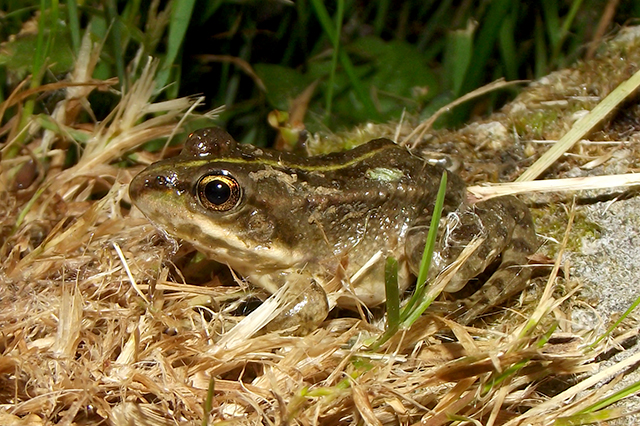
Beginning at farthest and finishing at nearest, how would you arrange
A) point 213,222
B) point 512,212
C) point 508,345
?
point 512,212
point 213,222
point 508,345

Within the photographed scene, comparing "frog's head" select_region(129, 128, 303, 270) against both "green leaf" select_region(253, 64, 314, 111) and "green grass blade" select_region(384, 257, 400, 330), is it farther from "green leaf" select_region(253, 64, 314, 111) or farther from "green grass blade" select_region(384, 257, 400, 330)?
"green leaf" select_region(253, 64, 314, 111)

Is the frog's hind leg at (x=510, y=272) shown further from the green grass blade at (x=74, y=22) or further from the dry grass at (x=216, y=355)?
the green grass blade at (x=74, y=22)

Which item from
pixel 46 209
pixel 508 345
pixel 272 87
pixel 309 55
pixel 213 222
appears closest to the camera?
pixel 508 345

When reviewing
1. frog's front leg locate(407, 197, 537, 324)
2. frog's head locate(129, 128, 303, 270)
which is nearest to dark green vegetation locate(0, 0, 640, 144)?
frog's head locate(129, 128, 303, 270)

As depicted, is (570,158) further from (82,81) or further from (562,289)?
(82,81)

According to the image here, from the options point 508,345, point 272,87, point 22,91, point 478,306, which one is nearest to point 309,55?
point 272,87

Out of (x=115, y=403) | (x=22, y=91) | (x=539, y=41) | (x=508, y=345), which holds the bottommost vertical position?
(x=115, y=403)

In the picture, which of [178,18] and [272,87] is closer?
[178,18]

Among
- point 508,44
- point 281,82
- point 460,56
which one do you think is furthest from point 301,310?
point 508,44
